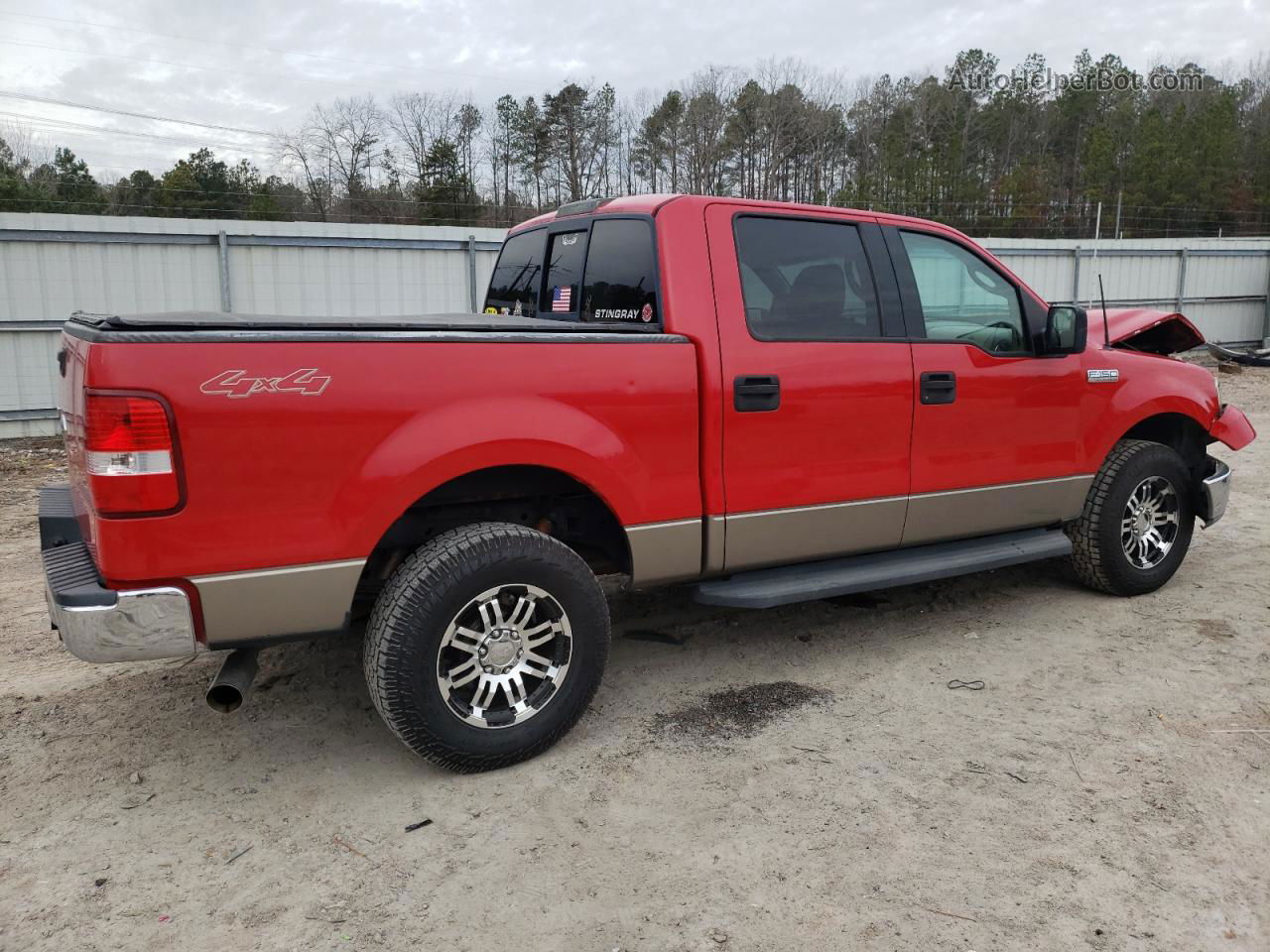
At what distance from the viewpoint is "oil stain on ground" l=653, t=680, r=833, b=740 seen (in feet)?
11.8

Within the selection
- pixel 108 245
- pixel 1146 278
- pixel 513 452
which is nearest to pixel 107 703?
pixel 513 452

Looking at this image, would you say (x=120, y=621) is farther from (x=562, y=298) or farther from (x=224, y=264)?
(x=224, y=264)

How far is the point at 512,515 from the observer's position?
3645 mm

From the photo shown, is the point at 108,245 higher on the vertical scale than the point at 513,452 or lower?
higher

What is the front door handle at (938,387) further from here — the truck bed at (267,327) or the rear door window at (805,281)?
the truck bed at (267,327)

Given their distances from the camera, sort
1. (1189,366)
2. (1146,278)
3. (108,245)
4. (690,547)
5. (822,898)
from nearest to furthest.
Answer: (822,898) → (690,547) → (1189,366) → (108,245) → (1146,278)

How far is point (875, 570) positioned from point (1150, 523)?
1986 mm

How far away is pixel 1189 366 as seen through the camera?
5.16 meters

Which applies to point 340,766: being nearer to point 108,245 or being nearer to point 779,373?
point 779,373

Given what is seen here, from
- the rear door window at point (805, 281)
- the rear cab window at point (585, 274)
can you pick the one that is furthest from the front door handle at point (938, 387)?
the rear cab window at point (585, 274)

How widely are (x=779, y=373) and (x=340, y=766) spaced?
7.33 feet

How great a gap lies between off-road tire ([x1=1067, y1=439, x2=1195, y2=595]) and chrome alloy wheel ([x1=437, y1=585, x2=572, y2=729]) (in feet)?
10.1

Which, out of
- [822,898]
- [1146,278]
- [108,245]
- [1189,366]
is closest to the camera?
[822,898]

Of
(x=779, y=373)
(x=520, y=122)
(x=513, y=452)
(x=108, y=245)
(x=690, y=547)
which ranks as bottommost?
(x=690, y=547)
